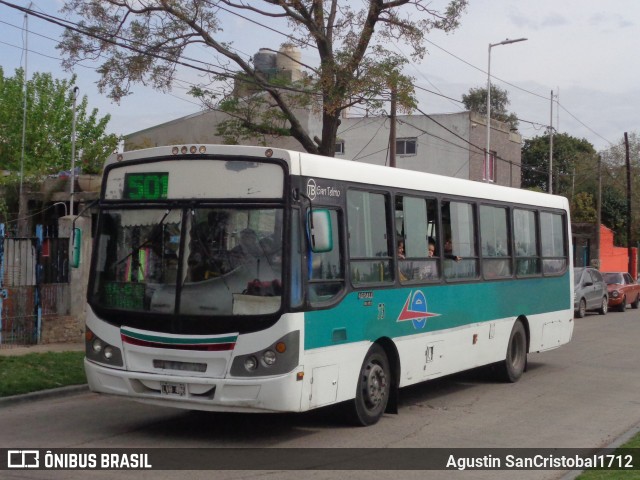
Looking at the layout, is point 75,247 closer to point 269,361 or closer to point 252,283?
point 252,283

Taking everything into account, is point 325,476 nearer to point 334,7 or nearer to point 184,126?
point 334,7

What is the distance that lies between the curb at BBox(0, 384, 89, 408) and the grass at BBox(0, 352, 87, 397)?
13 cm

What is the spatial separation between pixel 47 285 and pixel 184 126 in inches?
1139

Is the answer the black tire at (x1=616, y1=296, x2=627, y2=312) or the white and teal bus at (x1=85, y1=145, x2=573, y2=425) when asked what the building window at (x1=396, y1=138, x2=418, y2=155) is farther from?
the white and teal bus at (x1=85, y1=145, x2=573, y2=425)

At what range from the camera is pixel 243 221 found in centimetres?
908

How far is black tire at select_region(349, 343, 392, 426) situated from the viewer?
1010 centimetres

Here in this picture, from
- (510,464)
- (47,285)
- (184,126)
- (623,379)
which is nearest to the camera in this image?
(510,464)

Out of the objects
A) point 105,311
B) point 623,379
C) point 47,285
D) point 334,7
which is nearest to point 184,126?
point 334,7

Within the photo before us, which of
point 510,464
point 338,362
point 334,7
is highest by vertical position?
point 334,7

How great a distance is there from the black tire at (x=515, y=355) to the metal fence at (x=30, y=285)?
8.33m

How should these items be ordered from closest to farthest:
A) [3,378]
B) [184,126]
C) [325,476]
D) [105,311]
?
[325,476], [105,311], [3,378], [184,126]

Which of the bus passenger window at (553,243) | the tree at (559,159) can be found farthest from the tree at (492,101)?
the bus passenger window at (553,243)

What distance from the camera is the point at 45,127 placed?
45250 mm

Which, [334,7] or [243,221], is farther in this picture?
[334,7]
